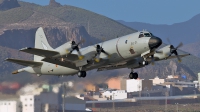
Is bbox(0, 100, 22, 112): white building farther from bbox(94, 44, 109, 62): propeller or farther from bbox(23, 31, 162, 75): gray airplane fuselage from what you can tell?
bbox(94, 44, 109, 62): propeller

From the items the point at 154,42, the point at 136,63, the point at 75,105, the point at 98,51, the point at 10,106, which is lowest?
the point at 10,106

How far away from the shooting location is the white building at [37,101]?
108869mm

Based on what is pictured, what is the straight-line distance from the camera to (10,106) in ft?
359

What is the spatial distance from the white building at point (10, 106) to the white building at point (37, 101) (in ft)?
3.20

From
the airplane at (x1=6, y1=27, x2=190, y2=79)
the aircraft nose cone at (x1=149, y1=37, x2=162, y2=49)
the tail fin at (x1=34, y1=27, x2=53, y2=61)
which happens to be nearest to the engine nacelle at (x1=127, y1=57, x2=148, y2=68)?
the airplane at (x1=6, y1=27, x2=190, y2=79)

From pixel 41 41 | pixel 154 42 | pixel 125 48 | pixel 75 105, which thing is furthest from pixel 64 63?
pixel 75 105

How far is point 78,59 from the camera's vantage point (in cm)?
8350

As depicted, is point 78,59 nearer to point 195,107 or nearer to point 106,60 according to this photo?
point 106,60

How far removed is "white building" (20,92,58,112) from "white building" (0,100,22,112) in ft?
3.20

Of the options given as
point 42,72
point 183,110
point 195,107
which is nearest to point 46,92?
point 42,72

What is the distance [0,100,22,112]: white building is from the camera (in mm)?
107075

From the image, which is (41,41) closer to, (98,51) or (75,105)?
(98,51)

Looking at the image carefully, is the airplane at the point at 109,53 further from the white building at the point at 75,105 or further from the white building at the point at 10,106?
the white building at the point at 75,105

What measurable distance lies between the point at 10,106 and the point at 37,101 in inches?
256
